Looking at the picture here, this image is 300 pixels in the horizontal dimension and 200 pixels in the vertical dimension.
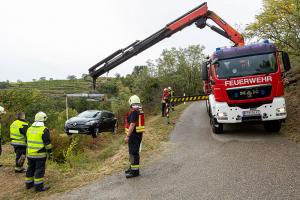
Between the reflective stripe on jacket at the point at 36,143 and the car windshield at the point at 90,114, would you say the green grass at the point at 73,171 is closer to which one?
the reflective stripe on jacket at the point at 36,143

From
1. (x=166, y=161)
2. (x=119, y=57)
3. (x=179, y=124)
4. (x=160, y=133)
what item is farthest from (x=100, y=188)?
(x=179, y=124)

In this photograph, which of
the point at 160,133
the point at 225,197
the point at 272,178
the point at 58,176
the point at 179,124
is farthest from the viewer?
the point at 179,124

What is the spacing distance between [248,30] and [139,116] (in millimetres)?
13243

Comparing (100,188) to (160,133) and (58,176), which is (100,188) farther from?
(160,133)

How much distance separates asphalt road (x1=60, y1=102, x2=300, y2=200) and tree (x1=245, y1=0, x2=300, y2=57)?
7.37m

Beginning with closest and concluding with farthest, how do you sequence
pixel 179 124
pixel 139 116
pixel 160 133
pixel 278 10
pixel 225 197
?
pixel 225 197 < pixel 139 116 < pixel 160 133 < pixel 179 124 < pixel 278 10

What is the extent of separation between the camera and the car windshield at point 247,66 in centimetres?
1099

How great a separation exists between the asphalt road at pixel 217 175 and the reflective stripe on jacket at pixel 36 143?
4.00 ft

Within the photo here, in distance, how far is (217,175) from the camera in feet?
22.7

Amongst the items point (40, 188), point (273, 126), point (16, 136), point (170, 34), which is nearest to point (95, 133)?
point (170, 34)

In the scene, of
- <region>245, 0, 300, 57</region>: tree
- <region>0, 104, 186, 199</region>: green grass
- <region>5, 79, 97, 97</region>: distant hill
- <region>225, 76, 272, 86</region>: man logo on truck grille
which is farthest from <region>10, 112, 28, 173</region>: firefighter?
<region>5, 79, 97, 97</region>: distant hill

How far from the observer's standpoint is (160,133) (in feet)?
44.2

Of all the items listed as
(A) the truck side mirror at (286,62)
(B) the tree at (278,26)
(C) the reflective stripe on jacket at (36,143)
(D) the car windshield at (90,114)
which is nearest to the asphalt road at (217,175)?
(C) the reflective stripe on jacket at (36,143)

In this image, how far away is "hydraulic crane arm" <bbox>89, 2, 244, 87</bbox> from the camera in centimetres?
1413
